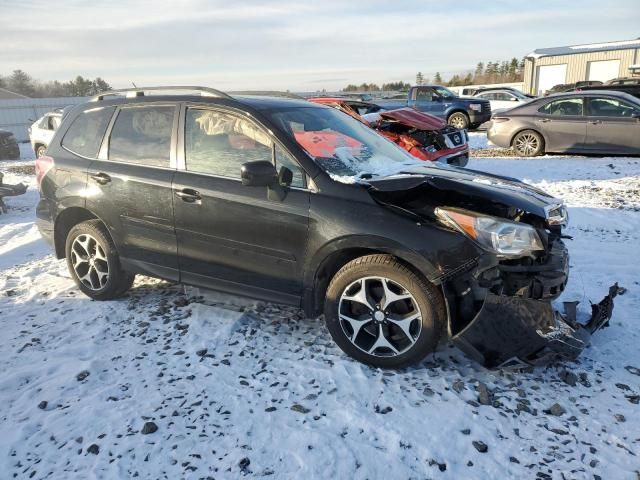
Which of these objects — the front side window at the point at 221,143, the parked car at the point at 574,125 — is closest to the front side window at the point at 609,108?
the parked car at the point at 574,125

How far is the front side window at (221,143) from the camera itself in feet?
11.9

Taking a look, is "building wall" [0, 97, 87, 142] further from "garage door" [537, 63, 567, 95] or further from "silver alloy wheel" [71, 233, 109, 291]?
"garage door" [537, 63, 567, 95]

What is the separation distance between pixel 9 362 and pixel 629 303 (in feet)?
16.1

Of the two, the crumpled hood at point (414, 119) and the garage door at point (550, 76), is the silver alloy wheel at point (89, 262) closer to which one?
the crumpled hood at point (414, 119)

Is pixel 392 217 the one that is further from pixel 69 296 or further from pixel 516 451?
pixel 69 296

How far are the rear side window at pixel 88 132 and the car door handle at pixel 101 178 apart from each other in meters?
0.23

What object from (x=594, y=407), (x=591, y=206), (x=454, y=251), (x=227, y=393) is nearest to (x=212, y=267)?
(x=227, y=393)

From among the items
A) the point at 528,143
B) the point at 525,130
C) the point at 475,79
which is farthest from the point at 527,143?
the point at 475,79

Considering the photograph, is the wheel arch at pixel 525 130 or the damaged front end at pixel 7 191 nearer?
the damaged front end at pixel 7 191

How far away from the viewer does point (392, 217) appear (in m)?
3.16

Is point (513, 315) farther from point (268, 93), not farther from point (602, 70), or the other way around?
point (602, 70)

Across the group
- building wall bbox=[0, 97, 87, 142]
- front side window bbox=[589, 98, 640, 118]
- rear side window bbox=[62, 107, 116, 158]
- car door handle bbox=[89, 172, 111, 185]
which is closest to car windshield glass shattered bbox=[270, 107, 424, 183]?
car door handle bbox=[89, 172, 111, 185]

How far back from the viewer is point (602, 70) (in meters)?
34.0

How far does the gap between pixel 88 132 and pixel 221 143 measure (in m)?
1.57
